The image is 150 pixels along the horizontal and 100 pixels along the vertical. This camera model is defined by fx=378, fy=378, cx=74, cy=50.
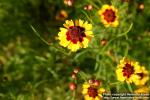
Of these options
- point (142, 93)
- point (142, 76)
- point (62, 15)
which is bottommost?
point (142, 93)

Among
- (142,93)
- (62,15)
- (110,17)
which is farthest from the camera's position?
(62,15)

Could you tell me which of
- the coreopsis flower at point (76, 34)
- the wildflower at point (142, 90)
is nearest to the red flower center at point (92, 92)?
the coreopsis flower at point (76, 34)

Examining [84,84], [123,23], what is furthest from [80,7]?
[84,84]

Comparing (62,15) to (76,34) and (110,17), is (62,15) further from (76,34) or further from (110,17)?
(76,34)

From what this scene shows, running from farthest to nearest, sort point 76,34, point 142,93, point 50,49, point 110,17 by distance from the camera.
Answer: point 50,49, point 142,93, point 110,17, point 76,34

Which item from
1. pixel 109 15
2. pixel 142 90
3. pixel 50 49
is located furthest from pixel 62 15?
pixel 142 90

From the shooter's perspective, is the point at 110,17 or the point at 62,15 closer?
the point at 110,17
